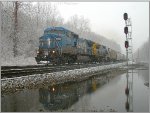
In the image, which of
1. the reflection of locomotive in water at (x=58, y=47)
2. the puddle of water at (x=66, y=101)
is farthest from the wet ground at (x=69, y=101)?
the reflection of locomotive in water at (x=58, y=47)

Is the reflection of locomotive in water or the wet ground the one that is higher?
the reflection of locomotive in water

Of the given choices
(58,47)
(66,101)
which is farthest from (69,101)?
(58,47)

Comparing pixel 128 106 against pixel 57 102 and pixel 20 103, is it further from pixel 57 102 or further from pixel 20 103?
pixel 20 103

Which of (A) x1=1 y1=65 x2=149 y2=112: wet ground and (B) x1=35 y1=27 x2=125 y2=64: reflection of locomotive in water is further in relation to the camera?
(B) x1=35 y1=27 x2=125 y2=64: reflection of locomotive in water

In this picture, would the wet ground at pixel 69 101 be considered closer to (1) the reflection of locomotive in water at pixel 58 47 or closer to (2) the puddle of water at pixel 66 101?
(2) the puddle of water at pixel 66 101

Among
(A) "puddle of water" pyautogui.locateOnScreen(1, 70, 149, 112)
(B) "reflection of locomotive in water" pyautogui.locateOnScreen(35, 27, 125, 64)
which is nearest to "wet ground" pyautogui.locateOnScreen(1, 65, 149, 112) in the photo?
(A) "puddle of water" pyautogui.locateOnScreen(1, 70, 149, 112)

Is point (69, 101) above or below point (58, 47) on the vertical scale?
below

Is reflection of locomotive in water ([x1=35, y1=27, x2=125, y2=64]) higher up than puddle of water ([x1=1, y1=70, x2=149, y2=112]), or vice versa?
reflection of locomotive in water ([x1=35, y1=27, x2=125, y2=64])

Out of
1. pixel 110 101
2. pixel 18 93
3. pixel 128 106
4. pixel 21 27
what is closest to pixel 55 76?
pixel 18 93

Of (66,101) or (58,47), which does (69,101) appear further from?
(58,47)

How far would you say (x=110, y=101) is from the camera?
9.69m

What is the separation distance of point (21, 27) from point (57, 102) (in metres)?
26.0

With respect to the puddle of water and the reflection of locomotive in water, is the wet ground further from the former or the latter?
the reflection of locomotive in water

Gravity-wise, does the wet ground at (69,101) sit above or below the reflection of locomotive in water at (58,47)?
below
